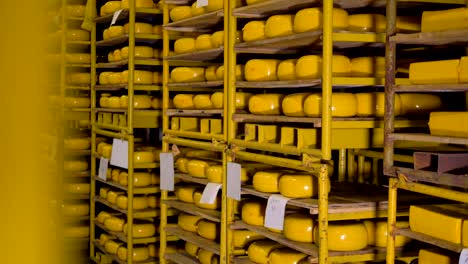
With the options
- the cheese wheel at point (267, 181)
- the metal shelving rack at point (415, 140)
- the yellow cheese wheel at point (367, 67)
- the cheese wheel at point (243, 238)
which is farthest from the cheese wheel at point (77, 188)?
the metal shelving rack at point (415, 140)

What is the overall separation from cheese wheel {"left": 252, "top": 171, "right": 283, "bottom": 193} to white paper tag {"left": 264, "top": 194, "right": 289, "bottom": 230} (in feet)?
0.29

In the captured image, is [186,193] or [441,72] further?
[186,193]

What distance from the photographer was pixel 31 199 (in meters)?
0.89

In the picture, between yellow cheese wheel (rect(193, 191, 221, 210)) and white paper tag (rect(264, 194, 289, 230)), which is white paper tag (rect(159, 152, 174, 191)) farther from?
white paper tag (rect(264, 194, 289, 230))

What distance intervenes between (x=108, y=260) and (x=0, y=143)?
4.19 meters

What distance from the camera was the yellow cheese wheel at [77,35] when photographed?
17.4 ft

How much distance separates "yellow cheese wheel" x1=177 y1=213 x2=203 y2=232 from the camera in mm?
3596

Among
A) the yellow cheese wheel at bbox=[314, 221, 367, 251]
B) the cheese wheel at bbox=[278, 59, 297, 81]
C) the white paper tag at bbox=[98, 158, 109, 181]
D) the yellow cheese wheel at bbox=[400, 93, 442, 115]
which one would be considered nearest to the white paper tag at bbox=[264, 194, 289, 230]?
the yellow cheese wheel at bbox=[314, 221, 367, 251]

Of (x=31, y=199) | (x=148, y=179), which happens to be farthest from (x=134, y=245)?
(x=31, y=199)

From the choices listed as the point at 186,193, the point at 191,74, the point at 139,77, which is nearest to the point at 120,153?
the point at 139,77

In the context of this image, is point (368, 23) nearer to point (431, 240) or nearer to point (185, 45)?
point (431, 240)

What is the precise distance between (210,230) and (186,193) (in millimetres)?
331

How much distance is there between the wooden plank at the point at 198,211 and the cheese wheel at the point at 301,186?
2.24ft

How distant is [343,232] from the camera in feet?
8.10
